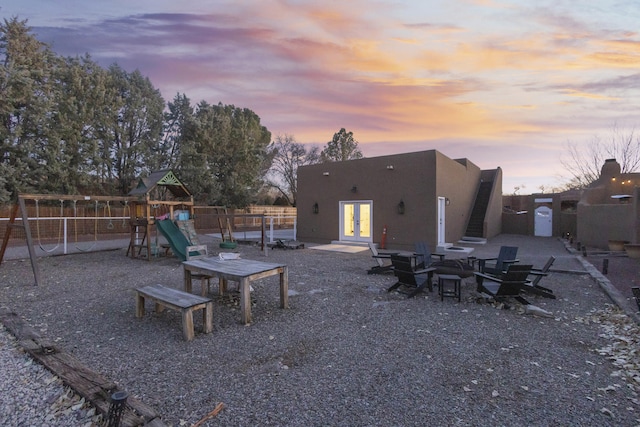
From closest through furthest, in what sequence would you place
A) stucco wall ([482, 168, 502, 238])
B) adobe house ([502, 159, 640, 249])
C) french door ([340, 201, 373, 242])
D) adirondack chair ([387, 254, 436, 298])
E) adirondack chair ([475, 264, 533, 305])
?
adirondack chair ([475, 264, 533, 305]) → adirondack chair ([387, 254, 436, 298]) → adobe house ([502, 159, 640, 249]) → french door ([340, 201, 373, 242]) → stucco wall ([482, 168, 502, 238])

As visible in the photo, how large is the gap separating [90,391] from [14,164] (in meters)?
17.6

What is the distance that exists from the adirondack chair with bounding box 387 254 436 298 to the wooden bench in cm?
328

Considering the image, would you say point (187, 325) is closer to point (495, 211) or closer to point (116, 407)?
point (116, 407)

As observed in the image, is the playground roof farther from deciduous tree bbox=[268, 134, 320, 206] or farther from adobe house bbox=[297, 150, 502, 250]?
deciduous tree bbox=[268, 134, 320, 206]

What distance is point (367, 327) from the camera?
161 inches

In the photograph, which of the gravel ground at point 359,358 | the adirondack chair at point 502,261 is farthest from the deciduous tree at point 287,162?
the gravel ground at point 359,358

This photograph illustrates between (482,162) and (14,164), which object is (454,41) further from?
(14,164)

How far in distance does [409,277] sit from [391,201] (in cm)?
722

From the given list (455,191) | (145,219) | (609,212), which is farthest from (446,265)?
(609,212)

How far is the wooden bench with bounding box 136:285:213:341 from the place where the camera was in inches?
140

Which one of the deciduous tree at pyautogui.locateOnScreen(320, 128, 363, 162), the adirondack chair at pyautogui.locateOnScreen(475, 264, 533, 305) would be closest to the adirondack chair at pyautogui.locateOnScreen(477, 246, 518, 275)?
the adirondack chair at pyautogui.locateOnScreen(475, 264, 533, 305)

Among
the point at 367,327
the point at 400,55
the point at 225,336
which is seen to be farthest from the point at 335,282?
the point at 400,55

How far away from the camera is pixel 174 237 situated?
906 cm

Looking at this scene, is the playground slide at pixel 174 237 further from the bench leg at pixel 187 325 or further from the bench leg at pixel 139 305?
the bench leg at pixel 187 325
